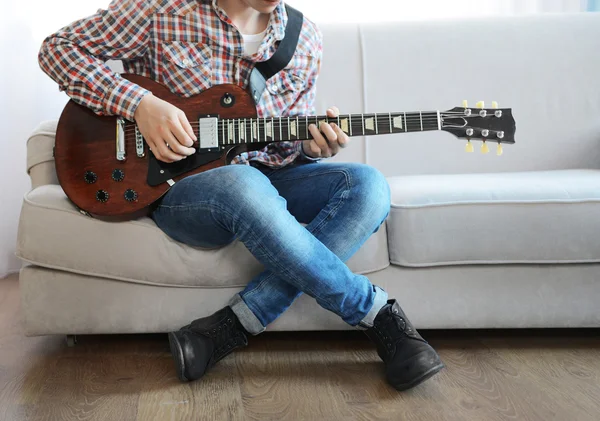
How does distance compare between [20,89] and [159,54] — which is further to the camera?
[20,89]

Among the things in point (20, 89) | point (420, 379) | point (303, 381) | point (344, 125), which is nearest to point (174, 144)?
point (344, 125)

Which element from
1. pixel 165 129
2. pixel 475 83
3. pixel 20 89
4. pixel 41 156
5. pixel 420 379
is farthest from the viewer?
pixel 20 89

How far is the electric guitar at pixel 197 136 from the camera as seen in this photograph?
4.24ft

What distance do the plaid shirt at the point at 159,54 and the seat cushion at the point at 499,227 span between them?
33cm

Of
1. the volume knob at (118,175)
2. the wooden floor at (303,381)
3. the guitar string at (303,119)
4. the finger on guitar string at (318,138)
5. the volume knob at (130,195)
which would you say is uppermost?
the guitar string at (303,119)

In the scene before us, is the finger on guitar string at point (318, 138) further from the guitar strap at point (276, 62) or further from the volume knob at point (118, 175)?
the volume knob at point (118, 175)

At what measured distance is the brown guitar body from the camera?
4.25 ft

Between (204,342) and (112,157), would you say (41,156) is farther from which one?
(204,342)

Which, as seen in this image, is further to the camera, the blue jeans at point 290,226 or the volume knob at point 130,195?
the volume knob at point 130,195

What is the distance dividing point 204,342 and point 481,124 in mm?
712

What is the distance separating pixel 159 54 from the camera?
1.37 m

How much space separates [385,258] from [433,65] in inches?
31.6

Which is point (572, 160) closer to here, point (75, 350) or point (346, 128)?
point (346, 128)

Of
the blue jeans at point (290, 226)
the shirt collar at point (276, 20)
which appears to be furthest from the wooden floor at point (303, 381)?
the shirt collar at point (276, 20)
